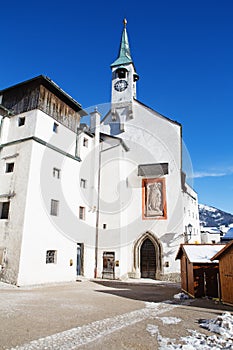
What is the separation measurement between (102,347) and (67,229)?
582 inches

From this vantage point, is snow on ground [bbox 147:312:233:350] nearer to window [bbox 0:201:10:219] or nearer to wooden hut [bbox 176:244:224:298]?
wooden hut [bbox 176:244:224:298]

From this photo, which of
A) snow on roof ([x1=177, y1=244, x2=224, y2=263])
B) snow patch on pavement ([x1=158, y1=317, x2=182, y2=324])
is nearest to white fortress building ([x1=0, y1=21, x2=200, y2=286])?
snow on roof ([x1=177, y1=244, x2=224, y2=263])

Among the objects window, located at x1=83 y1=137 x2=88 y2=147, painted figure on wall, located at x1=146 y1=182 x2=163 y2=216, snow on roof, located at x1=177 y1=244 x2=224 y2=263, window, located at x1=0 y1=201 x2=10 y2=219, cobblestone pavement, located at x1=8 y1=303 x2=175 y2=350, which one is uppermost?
window, located at x1=83 y1=137 x2=88 y2=147

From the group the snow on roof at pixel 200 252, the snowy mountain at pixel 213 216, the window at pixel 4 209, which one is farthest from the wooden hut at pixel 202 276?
the snowy mountain at pixel 213 216

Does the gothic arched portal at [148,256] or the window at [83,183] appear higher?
the window at [83,183]

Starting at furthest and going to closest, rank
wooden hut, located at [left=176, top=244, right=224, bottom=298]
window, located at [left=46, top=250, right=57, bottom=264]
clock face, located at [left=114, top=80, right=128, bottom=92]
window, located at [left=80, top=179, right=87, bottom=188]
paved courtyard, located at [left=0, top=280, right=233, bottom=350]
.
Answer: clock face, located at [left=114, top=80, right=128, bottom=92]
window, located at [left=80, top=179, right=87, bottom=188]
window, located at [left=46, top=250, right=57, bottom=264]
wooden hut, located at [left=176, top=244, right=224, bottom=298]
paved courtyard, located at [left=0, top=280, right=233, bottom=350]

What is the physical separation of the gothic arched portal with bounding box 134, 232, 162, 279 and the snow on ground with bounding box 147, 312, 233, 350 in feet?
51.6

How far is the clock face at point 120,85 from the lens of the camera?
29722 millimetres

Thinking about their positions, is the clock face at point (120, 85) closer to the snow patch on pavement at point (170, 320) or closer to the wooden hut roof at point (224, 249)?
the wooden hut roof at point (224, 249)

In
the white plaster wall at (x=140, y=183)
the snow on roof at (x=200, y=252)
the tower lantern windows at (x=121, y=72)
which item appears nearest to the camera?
the snow on roof at (x=200, y=252)

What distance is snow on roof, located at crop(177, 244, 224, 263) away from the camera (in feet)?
45.9

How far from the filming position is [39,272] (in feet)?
54.3

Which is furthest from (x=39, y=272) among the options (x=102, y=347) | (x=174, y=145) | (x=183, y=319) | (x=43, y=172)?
(x=174, y=145)

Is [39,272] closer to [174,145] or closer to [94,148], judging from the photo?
[94,148]
